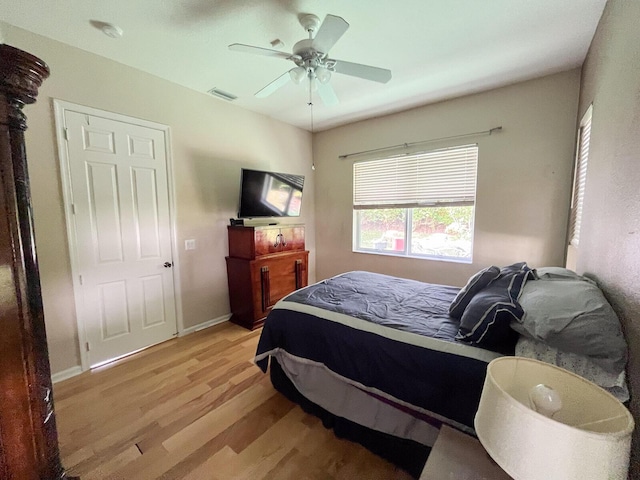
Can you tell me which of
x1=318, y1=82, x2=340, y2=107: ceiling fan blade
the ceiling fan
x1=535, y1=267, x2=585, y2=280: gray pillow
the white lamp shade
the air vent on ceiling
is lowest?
the white lamp shade

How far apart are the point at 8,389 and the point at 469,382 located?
154cm

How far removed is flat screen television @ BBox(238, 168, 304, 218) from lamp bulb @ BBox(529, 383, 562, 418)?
302 cm

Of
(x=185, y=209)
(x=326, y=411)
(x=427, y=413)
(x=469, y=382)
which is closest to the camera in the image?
(x=469, y=382)

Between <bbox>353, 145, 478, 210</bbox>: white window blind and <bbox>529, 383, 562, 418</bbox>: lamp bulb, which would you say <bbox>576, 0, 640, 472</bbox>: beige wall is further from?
<bbox>353, 145, 478, 210</bbox>: white window blind

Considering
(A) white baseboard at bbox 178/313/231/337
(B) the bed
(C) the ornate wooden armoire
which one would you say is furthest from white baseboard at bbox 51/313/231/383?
(C) the ornate wooden armoire

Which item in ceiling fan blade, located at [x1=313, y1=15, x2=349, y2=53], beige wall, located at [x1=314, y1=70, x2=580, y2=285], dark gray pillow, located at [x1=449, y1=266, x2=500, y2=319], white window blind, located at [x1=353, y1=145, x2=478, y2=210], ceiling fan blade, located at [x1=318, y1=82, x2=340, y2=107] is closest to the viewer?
ceiling fan blade, located at [x1=313, y1=15, x2=349, y2=53]

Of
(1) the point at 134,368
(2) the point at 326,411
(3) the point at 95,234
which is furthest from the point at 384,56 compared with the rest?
(1) the point at 134,368

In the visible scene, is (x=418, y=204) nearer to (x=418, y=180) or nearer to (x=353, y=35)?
(x=418, y=180)

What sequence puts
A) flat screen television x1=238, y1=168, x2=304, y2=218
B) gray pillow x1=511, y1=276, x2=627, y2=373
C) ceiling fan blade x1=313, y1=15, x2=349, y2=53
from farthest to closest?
flat screen television x1=238, y1=168, x2=304, y2=218
ceiling fan blade x1=313, y1=15, x2=349, y2=53
gray pillow x1=511, y1=276, x2=627, y2=373

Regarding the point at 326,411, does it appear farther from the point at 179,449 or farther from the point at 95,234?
the point at 95,234

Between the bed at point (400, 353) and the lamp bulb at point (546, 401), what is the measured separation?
1.90ft

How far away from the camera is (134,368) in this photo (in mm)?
2363

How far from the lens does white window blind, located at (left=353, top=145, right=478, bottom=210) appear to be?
3.05 meters

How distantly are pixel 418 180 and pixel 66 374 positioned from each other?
13.3ft
